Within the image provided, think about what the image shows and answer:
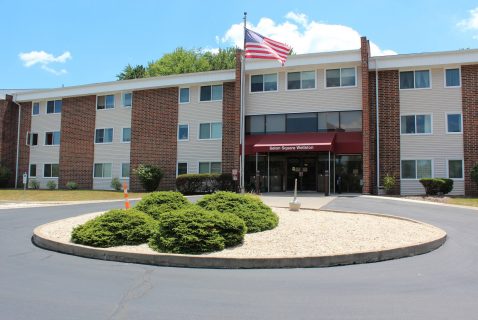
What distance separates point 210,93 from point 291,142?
301 inches

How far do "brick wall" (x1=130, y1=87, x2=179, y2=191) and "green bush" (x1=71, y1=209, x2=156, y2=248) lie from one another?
2105 cm

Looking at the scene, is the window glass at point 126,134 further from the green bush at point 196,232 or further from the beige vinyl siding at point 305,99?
the green bush at point 196,232

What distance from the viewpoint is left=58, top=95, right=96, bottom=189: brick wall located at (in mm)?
35031

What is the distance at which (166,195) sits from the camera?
1221 cm

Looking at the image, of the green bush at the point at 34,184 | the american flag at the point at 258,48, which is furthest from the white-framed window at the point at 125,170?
the american flag at the point at 258,48

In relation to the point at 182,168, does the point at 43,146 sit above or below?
above

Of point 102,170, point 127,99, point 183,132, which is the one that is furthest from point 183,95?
point 102,170

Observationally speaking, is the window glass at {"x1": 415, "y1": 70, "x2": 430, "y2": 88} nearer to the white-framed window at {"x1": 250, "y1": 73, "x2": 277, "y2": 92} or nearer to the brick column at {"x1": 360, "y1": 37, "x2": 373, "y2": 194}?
the brick column at {"x1": 360, "y1": 37, "x2": 373, "y2": 194}

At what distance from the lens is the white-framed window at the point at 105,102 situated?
3447cm

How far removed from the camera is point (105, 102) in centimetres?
3484

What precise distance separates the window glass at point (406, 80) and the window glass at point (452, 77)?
6.47 feet

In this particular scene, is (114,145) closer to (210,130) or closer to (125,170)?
(125,170)

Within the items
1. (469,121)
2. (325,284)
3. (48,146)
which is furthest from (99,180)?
(325,284)

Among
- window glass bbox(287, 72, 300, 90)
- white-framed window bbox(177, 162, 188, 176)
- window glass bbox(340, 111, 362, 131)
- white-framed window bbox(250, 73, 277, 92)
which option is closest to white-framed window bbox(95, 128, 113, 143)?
white-framed window bbox(177, 162, 188, 176)
